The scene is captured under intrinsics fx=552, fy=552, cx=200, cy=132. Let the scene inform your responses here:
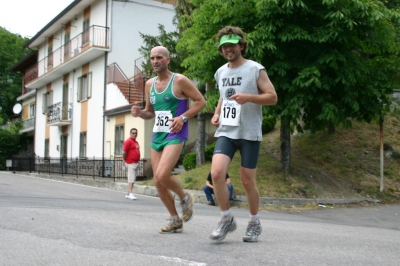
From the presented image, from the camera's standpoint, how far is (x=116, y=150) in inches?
1080

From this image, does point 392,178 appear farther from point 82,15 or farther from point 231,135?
point 82,15

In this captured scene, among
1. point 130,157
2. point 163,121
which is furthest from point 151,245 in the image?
point 130,157

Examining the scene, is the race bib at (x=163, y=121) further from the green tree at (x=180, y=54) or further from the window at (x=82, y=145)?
the window at (x=82, y=145)

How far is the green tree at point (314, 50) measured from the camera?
13477 millimetres

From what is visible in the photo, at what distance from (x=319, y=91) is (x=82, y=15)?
2178cm

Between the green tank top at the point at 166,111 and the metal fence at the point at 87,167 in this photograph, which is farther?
the metal fence at the point at 87,167

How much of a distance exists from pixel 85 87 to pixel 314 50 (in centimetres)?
2054

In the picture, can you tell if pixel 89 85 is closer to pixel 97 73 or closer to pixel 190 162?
pixel 97 73

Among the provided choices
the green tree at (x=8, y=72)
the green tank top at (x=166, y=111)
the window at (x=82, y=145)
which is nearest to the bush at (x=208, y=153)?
A: the window at (x=82, y=145)

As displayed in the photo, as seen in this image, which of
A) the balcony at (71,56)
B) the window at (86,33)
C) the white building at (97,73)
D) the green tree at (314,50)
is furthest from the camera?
the window at (86,33)

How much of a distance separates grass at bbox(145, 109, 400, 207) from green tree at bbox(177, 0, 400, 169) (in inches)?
61.0

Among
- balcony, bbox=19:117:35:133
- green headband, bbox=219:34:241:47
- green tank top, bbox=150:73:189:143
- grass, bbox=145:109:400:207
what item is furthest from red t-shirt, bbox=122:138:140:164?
balcony, bbox=19:117:35:133

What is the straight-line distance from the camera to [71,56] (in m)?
32.9

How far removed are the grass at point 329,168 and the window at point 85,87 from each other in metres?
13.9
